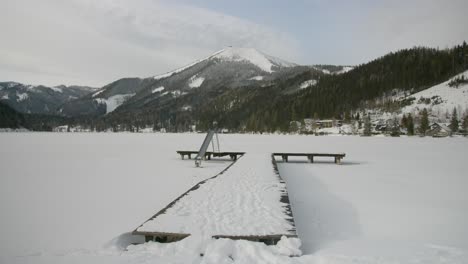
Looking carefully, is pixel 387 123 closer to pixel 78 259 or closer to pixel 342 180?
pixel 342 180

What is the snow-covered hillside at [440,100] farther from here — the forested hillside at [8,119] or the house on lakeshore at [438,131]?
the forested hillside at [8,119]

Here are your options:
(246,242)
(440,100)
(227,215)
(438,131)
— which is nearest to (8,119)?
(438,131)

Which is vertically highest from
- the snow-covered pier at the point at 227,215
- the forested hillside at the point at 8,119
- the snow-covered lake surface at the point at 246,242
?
the forested hillside at the point at 8,119

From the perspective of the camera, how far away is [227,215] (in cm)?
644

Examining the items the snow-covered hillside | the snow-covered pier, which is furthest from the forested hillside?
the snow-covered hillside

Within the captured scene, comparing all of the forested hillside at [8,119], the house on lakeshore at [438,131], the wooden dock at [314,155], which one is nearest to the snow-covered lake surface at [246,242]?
the wooden dock at [314,155]

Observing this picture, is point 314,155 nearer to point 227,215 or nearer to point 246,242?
point 227,215

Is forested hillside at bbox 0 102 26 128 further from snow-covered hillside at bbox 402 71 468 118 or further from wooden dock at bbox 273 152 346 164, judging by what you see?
snow-covered hillside at bbox 402 71 468 118

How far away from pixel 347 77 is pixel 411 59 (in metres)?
29.7

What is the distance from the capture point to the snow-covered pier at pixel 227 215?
5488mm

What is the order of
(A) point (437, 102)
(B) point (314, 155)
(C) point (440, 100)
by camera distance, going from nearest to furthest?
(B) point (314, 155), (A) point (437, 102), (C) point (440, 100)

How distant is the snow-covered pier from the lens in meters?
5.49

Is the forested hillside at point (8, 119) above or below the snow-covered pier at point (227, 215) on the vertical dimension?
above

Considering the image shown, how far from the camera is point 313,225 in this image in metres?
7.03
